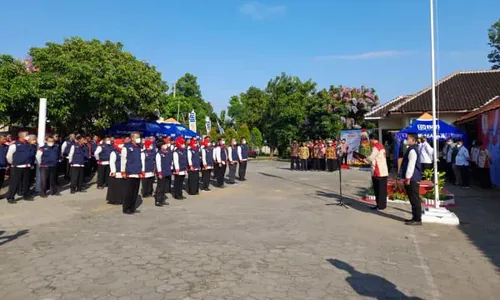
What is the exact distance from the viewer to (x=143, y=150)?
10773 mm

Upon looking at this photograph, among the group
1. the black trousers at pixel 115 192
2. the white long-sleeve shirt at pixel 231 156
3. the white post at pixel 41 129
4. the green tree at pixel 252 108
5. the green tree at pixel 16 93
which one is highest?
the green tree at pixel 252 108

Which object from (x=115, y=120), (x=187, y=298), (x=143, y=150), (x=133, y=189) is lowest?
(x=187, y=298)

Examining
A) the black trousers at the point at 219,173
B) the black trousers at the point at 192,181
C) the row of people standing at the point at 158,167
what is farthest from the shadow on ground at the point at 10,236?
the black trousers at the point at 219,173

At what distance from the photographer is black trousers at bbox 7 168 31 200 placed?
11.5 meters

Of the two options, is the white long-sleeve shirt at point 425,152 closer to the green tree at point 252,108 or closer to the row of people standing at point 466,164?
the row of people standing at point 466,164

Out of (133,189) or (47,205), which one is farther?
(47,205)

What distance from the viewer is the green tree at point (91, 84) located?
51.1ft

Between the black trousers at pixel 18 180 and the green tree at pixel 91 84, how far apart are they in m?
3.43


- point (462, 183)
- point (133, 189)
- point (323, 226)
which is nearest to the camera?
point (323, 226)

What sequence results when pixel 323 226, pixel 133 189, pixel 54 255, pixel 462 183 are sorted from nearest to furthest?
pixel 54 255 → pixel 323 226 → pixel 133 189 → pixel 462 183

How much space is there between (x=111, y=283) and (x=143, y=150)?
6.05m

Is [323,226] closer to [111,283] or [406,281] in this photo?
[406,281]

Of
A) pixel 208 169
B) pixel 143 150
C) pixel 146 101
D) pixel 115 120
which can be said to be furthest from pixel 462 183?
pixel 115 120

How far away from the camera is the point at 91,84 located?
1609 cm
